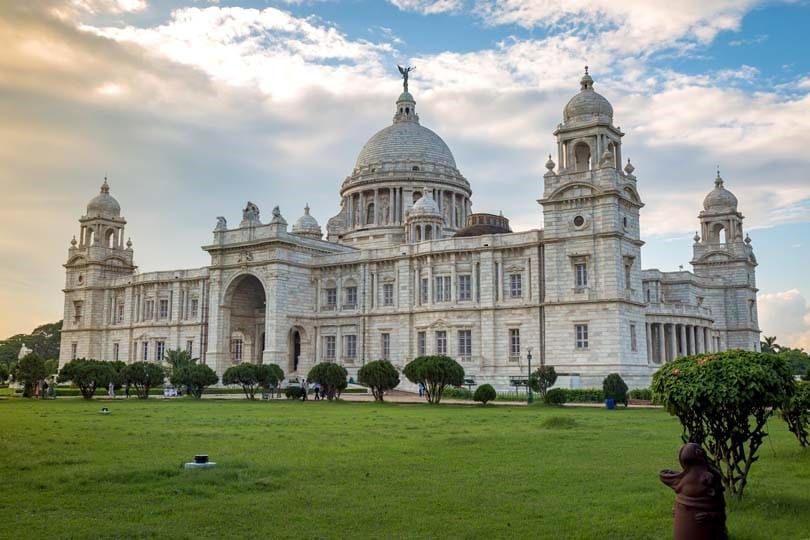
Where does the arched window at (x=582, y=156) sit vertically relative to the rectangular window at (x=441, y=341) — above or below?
above

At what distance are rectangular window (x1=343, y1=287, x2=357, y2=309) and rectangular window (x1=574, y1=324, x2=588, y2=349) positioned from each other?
19.9 m

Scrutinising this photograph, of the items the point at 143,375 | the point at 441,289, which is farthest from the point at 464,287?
the point at 143,375

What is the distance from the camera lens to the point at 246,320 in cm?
6862

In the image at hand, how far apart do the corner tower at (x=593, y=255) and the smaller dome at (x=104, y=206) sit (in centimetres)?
4998

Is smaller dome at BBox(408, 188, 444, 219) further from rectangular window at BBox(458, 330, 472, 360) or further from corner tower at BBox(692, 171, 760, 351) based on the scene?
corner tower at BBox(692, 171, 760, 351)

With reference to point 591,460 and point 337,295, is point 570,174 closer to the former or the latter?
point 337,295

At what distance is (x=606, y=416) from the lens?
30.9m

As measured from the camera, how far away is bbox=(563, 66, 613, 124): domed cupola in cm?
5194

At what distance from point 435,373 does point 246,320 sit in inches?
1261

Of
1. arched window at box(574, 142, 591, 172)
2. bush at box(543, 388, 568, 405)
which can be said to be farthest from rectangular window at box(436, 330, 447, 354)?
bush at box(543, 388, 568, 405)

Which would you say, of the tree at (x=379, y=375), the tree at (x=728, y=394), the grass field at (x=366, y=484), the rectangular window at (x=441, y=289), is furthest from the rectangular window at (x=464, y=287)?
the tree at (x=728, y=394)

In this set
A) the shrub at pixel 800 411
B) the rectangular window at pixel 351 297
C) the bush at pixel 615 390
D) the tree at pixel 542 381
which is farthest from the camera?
the rectangular window at pixel 351 297

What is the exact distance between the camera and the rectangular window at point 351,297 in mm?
62875

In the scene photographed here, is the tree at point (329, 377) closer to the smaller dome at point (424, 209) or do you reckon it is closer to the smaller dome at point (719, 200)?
the smaller dome at point (424, 209)
